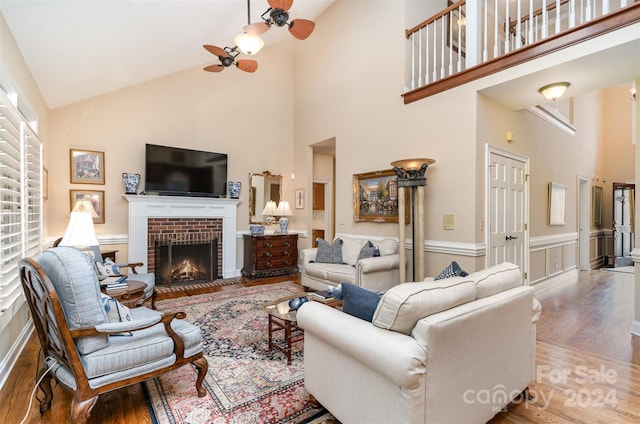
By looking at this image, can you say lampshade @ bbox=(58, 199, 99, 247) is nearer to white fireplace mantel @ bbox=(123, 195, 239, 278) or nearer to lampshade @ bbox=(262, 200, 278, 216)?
white fireplace mantel @ bbox=(123, 195, 239, 278)

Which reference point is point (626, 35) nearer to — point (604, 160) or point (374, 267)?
point (374, 267)

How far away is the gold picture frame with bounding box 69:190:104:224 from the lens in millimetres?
4627

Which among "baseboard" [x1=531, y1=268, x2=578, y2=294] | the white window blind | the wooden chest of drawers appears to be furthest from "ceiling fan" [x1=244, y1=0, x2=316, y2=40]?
"baseboard" [x1=531, y1=268, x2=578, y2=294]

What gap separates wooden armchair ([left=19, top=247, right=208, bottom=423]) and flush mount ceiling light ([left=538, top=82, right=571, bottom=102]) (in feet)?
13.8

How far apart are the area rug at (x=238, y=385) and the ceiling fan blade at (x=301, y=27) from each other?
3.21m

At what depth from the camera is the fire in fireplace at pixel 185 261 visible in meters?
5.24

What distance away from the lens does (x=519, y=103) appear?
4.04 meters

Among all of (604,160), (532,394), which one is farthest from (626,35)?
(604,160)

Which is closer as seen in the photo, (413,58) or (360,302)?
(360,302)

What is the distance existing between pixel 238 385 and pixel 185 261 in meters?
3.71

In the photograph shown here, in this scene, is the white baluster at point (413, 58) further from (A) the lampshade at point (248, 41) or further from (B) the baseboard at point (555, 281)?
(B) the baseboard at point (555, 281)

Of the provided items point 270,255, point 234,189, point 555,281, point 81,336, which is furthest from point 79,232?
point 555,281

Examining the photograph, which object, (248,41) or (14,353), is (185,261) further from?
(248,41)

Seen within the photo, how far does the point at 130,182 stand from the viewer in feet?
16.2
